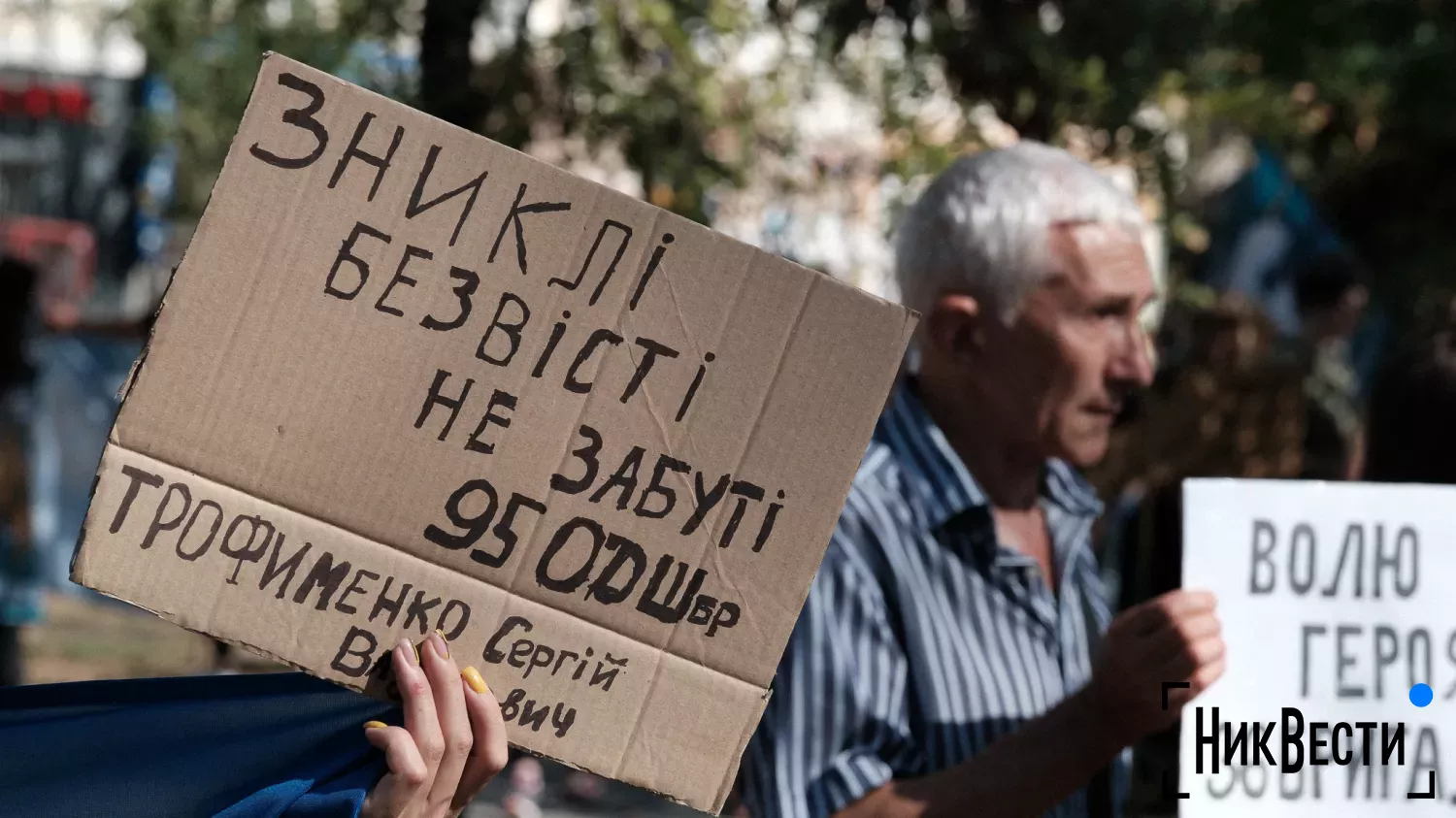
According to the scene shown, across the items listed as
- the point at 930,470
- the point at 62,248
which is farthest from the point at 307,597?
the point at 62,248

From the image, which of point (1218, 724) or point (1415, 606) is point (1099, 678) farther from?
point (1415, 606)

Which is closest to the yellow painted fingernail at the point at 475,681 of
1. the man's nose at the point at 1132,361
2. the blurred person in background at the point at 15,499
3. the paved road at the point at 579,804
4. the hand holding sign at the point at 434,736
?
the hand holding sign at the point at 434,736

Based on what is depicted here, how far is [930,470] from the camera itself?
8.00ft

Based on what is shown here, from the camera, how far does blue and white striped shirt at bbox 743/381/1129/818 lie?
224cm

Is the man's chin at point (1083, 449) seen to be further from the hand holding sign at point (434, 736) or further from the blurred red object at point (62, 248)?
the blurred red object at point (62, 248)

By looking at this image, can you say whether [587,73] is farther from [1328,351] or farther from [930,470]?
[1328,351]

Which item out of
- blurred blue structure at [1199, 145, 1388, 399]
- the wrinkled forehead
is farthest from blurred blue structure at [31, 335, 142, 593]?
the wrinkled forehead

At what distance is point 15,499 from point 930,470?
387cm

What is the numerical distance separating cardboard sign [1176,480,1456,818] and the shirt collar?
29 centimetres

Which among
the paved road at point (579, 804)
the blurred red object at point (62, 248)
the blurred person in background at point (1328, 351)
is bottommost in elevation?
the paved road at point (579, 804)

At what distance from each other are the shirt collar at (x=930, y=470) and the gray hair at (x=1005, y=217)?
0.15 metres

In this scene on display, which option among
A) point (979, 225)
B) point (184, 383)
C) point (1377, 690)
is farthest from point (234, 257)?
point (1377, 690)

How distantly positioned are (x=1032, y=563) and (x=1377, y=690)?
1.55ft

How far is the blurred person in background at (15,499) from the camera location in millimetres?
5387
